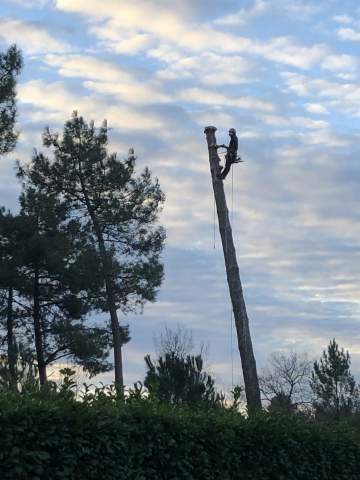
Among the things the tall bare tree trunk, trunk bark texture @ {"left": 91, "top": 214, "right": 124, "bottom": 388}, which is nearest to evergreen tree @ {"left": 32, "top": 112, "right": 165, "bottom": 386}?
trunk bark texture @ {"left": 91, "top": 214, "right": 124, "bottom": 388}

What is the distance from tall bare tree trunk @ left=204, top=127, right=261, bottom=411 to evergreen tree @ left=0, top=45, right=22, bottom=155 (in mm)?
12836

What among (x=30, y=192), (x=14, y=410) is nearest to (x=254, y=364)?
(x=14, y=410)

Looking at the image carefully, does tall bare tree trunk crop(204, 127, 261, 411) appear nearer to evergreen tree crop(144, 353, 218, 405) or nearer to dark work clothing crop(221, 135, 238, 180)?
dark work clothing crop(221, 135, 238, 180)

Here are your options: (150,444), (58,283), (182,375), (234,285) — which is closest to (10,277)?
(58,283)

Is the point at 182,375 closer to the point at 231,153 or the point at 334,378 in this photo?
the point at 231,153

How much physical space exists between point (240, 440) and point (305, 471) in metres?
2.33

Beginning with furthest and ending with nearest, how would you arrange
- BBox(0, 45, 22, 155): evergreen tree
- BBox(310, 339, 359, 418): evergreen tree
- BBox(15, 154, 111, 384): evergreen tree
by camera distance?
BBox(310, 339, 359, 418): evergreen tree < BBox(15, 154, 111, 384): evergreen tree < BBox(0, 45, 22, 155): evergreen tree

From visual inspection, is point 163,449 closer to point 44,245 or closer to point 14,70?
point 14,70

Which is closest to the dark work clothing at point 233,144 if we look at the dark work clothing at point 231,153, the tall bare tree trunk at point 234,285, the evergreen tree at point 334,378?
the dark work clothing at point 231,153

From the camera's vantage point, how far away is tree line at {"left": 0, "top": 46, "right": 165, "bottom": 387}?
110ft

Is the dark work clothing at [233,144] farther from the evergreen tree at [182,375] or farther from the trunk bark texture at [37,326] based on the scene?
the trunk bark texture at [37,326]

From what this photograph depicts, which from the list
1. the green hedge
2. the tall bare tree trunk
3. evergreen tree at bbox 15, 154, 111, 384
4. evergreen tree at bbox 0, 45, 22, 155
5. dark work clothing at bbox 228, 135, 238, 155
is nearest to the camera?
the green hedge

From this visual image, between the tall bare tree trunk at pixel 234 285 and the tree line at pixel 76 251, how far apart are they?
17.8 m

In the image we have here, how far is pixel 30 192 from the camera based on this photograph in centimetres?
3559
